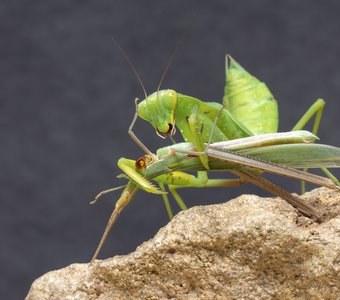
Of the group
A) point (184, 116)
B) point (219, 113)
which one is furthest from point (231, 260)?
point (184, 116)

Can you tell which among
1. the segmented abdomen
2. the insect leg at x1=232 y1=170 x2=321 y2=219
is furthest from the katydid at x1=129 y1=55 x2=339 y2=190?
the insect leg at x1=232 y1=170 x2=321 y2=219

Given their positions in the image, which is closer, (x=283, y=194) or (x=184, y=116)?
(x=283, y=194)

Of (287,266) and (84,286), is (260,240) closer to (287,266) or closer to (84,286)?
(287,266)

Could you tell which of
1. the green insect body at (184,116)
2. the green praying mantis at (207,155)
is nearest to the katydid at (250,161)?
the green praying mantis at (207,155)

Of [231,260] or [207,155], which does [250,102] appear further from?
[231,260]

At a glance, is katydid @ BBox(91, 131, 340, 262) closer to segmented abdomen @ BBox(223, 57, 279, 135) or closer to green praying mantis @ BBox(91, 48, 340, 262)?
green praying mantis @ BBox(91, 48, 340, 262)

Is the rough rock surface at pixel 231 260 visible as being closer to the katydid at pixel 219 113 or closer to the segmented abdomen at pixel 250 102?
the katydid at pixel 219 113
